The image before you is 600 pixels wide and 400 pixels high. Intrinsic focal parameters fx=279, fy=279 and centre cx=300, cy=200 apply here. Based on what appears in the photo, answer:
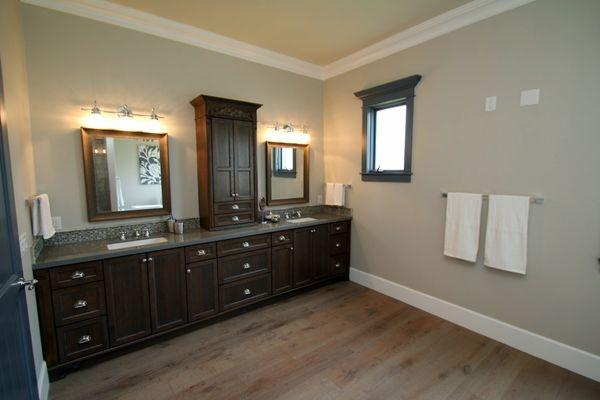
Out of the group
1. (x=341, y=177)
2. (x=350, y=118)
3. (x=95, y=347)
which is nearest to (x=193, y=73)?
(x=350, y=118)

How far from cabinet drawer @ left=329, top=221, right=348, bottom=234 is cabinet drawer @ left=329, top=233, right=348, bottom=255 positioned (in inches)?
2.5

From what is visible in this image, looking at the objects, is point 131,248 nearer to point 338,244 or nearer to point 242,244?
point 242,244

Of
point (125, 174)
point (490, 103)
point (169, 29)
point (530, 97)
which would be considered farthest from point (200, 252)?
point (530, 97)

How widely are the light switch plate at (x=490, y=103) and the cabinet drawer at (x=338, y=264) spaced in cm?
239

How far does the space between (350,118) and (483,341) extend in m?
2.89

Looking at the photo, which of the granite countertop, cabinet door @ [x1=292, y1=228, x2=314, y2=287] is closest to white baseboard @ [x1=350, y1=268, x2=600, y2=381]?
cabinet door @ [x1=292, y1=228, x2=314, y2=287]

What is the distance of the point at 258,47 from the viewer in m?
3.39

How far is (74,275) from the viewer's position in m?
2.11

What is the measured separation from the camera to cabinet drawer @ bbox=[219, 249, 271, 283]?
2830mm

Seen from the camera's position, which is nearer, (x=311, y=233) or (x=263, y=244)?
(x=263, y=244)

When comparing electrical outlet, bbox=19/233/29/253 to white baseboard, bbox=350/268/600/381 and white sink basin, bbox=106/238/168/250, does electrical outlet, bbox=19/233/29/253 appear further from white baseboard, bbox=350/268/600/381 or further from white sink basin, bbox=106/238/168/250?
white baseboard, bbox=350/268/600/381

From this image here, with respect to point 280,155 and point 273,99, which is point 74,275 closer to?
point 280,155

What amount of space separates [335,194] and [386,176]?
830 mm

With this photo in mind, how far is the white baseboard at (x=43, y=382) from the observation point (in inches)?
71.7
